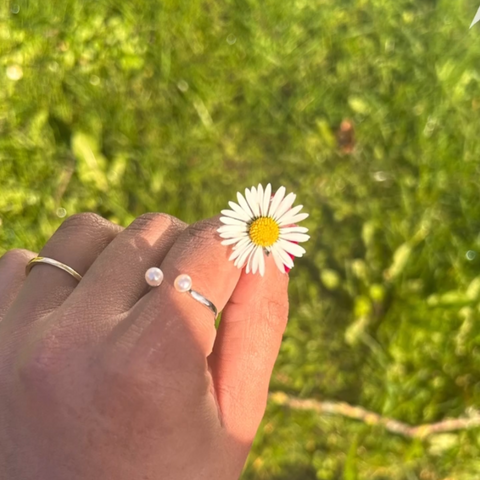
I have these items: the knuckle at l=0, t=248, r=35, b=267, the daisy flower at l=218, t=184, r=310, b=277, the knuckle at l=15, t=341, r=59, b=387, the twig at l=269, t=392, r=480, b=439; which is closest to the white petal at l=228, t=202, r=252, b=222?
the daisy flower at l=218, t=184, r=310, b=277

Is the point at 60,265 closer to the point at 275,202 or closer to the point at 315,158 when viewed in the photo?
the point at 275,202

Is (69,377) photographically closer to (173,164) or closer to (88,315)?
(88,315)

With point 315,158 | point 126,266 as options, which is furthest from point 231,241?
point 315,158

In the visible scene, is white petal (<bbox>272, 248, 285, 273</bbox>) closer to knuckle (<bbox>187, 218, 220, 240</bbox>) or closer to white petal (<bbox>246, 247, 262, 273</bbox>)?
white petal (<bbox>246, 247, 262, 273</bbox>)


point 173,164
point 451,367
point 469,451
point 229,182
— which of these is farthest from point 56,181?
point 469,451

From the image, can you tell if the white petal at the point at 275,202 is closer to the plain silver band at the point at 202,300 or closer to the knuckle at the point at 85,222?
the plain silver band at the point at 202,300

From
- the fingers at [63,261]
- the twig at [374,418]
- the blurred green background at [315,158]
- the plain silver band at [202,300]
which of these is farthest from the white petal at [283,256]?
the twig at [374,418]
